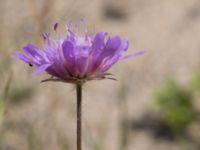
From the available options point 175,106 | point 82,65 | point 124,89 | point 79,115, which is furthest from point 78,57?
point 175,106

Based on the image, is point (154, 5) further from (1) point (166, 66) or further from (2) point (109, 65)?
(2) point (109, 65)

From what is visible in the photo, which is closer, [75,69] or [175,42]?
[75,69]

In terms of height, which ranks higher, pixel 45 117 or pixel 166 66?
pixel 166 66

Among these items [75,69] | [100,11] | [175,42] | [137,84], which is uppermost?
[100,11]

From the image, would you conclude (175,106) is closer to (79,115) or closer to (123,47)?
(123,47)

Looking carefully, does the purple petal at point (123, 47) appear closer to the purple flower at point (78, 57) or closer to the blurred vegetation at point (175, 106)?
the purple flower at point (78, 57)

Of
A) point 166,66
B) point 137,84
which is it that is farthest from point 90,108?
point 166,66
